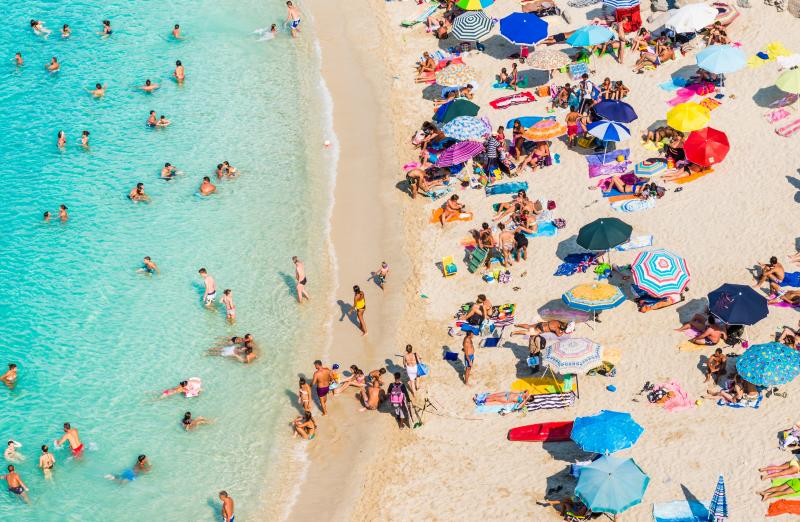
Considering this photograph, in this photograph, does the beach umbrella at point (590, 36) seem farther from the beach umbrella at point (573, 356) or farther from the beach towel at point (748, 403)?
the beach towel at point (748, 403)

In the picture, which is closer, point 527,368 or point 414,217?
point 527,368

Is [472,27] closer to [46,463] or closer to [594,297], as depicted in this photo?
[594,297]

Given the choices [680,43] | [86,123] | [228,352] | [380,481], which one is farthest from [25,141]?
[680,43]

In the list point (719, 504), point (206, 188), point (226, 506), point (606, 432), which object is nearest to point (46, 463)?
point (226, 506)

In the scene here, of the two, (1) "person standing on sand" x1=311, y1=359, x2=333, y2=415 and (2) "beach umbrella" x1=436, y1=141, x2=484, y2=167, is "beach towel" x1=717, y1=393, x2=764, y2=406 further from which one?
(2) "beach umbrella" x1=436, y1=141, x2=484, y2=167

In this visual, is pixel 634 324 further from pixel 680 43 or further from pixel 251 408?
pixel 680 43

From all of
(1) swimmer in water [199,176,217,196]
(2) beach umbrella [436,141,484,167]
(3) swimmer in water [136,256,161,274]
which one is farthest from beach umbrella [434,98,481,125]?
(3) swimmer in water [136,256,161,274]

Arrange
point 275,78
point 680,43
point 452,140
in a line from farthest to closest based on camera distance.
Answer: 1. point 275,78
2. point 680,43
3. point 452,140
